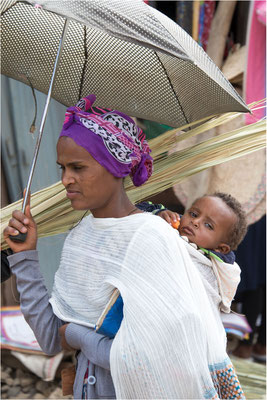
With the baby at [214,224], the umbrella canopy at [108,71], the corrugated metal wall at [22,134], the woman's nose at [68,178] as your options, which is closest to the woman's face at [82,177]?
the woman's nose at [68,178]

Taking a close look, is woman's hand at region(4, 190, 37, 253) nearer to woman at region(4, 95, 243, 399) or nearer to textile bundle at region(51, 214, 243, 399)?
woman at region(4, 95, 243, 399)

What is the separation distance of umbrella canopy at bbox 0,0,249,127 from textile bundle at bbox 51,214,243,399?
25.4 inches

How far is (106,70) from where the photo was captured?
234 centimetres

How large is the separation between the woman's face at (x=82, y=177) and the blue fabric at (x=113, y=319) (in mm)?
330

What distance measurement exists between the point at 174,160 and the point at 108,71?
1.64 ft

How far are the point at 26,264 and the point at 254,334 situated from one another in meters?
3.45

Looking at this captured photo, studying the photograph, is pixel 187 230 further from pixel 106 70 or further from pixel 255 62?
pixel 255 62

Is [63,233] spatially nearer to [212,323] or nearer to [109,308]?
[109,308]

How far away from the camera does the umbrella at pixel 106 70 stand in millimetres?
2079

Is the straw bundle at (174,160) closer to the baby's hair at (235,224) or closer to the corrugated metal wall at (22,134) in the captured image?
the baby's hair at (235,224)

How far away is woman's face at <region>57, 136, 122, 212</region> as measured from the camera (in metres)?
1.68

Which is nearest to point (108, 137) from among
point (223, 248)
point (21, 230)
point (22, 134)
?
point (21, 230)

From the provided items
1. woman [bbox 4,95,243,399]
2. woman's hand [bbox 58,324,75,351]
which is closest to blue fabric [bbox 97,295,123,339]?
woman [bbox 4,95,243,399]

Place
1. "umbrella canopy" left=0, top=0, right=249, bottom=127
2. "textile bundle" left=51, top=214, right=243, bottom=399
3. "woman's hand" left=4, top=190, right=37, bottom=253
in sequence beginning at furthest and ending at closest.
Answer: "umbrella canopy" left=0, top=0, right=249, bottom=127 → "woman's hand" left=4, top=190, right=37, bottom=253 → "textile bundle" left=51, top=214, right=243, bottom=399
